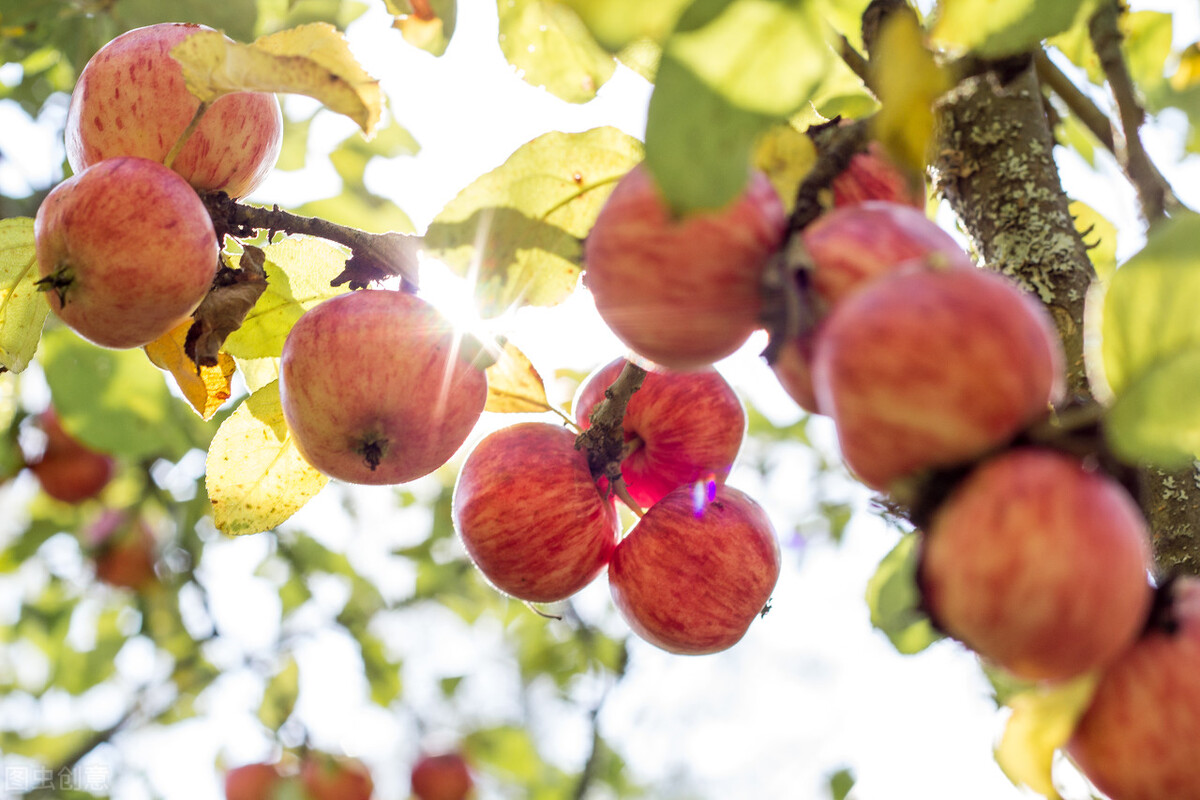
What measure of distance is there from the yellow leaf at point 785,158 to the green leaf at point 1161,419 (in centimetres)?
37

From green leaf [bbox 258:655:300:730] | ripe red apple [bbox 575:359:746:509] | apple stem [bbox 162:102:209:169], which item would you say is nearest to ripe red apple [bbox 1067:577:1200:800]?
ripe red apple [bbox 575:359:746:509]

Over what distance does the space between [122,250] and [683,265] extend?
0.80 metres

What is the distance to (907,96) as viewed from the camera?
0.64m

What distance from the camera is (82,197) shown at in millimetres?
1134

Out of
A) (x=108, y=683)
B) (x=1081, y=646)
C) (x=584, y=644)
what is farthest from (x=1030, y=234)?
(x=108, y=683)

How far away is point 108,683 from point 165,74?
146 inches

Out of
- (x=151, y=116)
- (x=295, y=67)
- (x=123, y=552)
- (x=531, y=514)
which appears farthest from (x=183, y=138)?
(x=123, y=552)

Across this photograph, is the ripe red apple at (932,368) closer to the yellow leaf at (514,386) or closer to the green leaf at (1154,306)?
the green leaf at (1154,306)

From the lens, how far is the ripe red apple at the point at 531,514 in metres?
1.35

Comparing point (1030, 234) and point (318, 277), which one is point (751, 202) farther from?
point (318, 277)

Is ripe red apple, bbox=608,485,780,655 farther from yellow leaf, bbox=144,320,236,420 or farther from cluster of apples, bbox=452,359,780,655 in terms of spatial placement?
yellow leaf, bbox=144,320,236,420

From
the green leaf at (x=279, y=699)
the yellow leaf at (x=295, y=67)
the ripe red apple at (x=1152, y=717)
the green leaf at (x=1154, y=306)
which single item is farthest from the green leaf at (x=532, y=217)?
the green leaf at (x=279, y=699)

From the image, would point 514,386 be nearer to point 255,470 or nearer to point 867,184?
point 255,470

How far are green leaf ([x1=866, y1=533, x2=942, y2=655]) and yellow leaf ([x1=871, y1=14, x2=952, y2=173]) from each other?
2.64 feet
